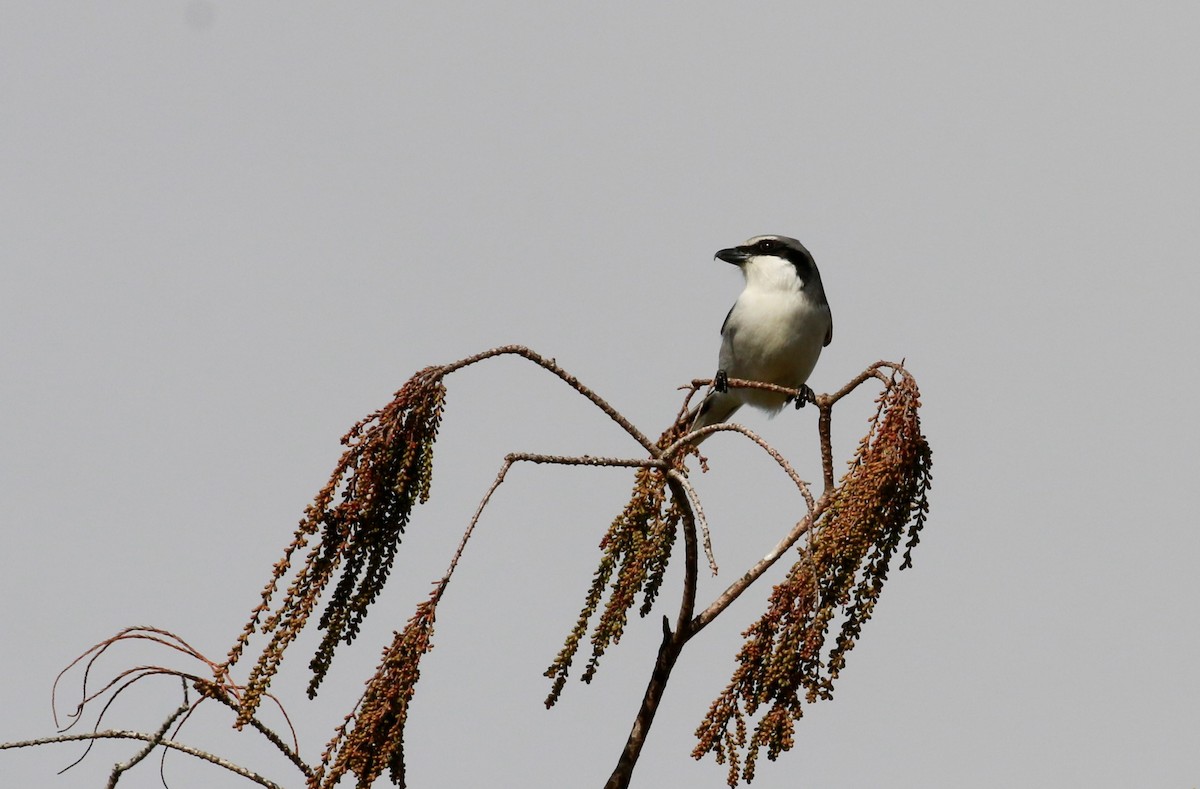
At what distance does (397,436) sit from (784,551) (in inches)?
47.0

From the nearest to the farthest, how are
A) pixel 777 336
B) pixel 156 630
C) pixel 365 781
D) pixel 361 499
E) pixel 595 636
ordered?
1. pixel 365 781
2. pixel 361 499
3. pixel 156 630
4. pixel 595 636
5. pixel 777 336

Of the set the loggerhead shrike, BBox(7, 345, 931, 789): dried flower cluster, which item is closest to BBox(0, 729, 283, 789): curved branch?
BBox(7, 345, 931, 789): dried flower cluster

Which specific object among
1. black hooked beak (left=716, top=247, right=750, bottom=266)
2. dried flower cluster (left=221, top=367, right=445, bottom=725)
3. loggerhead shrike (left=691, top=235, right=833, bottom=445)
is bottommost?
dried flower cluster (left=221, top=367, right=445, bottom=725)

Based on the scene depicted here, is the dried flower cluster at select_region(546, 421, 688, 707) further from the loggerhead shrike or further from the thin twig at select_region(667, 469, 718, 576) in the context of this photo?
the loggerhead shrike

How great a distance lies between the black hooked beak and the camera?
28.7 ft

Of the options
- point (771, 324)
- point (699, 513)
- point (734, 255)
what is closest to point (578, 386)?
point (699, 513)

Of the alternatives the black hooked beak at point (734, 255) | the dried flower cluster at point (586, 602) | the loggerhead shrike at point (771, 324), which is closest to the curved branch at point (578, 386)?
the dried flower cluster at point (586, 602)

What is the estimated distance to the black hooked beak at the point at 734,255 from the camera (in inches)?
344

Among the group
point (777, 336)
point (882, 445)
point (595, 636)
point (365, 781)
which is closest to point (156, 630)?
point (365, 781)

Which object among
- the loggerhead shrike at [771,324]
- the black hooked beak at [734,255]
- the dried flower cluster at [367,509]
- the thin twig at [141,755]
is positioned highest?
the black hooked beak at [734,255]

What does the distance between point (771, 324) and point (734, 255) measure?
771mm

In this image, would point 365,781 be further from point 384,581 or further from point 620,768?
point 620,768

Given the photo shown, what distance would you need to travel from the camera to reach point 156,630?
3.41m

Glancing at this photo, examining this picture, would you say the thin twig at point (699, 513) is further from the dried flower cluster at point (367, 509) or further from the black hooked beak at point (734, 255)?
the black hooked beak at point (734, 255)
